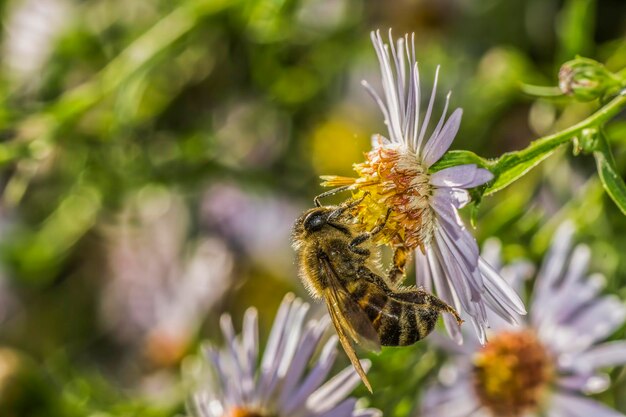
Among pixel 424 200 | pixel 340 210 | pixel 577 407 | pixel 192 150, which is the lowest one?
pixel 577 407

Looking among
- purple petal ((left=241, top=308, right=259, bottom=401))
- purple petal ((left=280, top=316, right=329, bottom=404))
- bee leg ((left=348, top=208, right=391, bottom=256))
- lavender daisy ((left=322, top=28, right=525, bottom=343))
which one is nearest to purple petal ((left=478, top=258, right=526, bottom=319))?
lavender daisy ((left=322, top=28, right=525, bottom=343))

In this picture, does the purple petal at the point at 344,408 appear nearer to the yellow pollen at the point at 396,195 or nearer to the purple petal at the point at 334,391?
the purple petal at the point at 334,391

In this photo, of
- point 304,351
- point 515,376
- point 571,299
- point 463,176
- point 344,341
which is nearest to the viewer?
point 463,176

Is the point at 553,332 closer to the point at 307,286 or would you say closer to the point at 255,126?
the point at 307,286

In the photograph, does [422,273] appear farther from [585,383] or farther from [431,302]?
[585,383]

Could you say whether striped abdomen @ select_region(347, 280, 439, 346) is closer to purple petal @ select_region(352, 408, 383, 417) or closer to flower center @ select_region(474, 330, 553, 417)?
purple petal @ select_region(352, 408, 383, 417)

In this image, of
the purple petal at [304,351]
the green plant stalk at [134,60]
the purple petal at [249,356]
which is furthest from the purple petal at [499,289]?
the green plant stalk at [134,60]

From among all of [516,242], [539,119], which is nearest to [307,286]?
[516,242]

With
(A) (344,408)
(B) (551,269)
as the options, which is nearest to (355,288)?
(A) (344,408)
